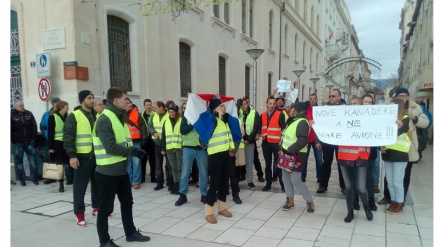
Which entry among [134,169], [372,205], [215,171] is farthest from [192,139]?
[372,205]

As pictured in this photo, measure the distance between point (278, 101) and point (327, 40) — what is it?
129 feet

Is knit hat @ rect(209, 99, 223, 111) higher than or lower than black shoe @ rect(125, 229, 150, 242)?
higher

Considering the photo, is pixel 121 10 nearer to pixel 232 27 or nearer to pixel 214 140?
pixel 214 140

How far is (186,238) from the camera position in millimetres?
4133

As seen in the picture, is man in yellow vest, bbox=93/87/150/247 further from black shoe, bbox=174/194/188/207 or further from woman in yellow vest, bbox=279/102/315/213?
woman in yellow vest, bbox=279/102/315/213

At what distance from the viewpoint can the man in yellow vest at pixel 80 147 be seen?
461cm

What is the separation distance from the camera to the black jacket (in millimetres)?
6945

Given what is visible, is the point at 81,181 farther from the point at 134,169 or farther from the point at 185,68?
the point at 185,68

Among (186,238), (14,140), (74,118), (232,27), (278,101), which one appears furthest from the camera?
(232,27)

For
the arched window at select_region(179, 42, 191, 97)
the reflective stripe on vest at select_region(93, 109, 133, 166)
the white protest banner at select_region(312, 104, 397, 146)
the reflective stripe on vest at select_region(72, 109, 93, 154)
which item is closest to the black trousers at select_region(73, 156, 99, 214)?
the reflective stripe on vest at select_region(72, 109, 93, 154)

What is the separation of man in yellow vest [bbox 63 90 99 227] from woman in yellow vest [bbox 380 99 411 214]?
4543 millimetres

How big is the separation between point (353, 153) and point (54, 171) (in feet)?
18.4

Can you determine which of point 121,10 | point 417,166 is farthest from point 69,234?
point 417,166

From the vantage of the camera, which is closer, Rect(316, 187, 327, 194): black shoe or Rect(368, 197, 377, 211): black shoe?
Rect(368, 197, 377, 211): black shoe
